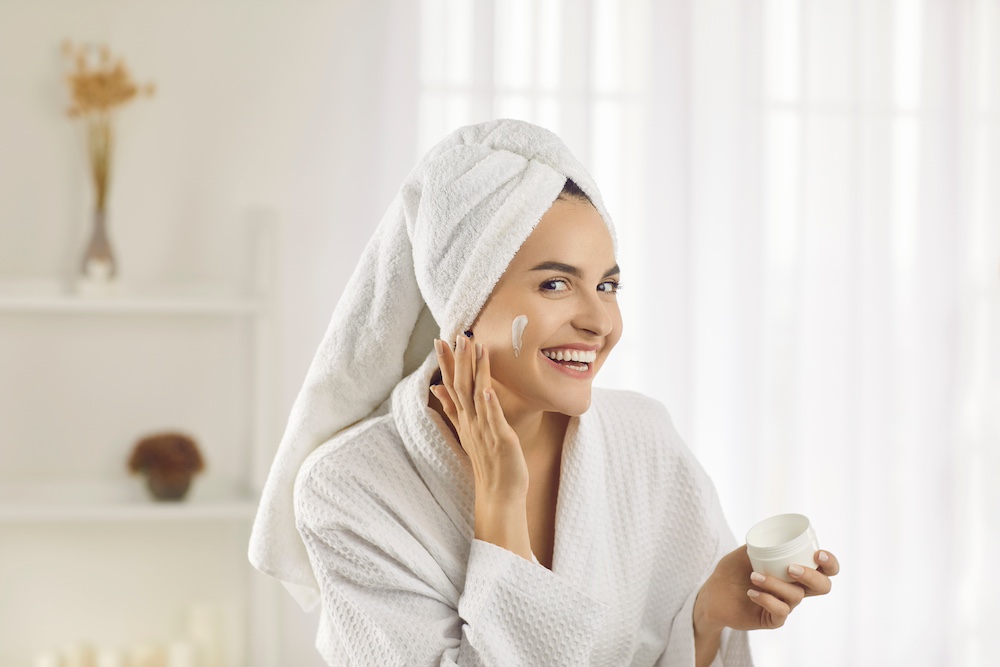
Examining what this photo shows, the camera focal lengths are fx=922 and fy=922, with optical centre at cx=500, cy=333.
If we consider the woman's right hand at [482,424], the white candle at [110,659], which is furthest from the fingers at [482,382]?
the white candle at [110,659]

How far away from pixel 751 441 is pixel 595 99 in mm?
1050

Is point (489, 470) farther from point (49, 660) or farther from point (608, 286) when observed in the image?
point (49, 660)

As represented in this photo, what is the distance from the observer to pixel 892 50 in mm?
2688

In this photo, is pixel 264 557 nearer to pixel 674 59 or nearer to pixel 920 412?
pixel 674 59

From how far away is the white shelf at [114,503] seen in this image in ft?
6.86

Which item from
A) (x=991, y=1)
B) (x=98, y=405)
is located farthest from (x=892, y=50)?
(x=98, y=405)

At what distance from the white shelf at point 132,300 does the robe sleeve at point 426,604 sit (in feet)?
3.72

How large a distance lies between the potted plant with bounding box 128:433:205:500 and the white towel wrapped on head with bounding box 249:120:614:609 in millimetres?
972

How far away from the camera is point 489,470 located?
1139mm

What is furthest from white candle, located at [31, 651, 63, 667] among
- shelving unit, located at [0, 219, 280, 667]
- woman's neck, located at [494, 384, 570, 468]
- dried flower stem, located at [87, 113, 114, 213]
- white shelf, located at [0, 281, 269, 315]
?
woman's neck, located at [494, 384, 570, 468]

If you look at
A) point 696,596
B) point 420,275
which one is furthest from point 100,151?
point 696,596

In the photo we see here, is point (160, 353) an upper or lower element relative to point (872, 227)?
lower

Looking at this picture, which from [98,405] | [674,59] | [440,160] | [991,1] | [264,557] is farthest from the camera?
[991,1]

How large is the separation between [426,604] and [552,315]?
40 cm
